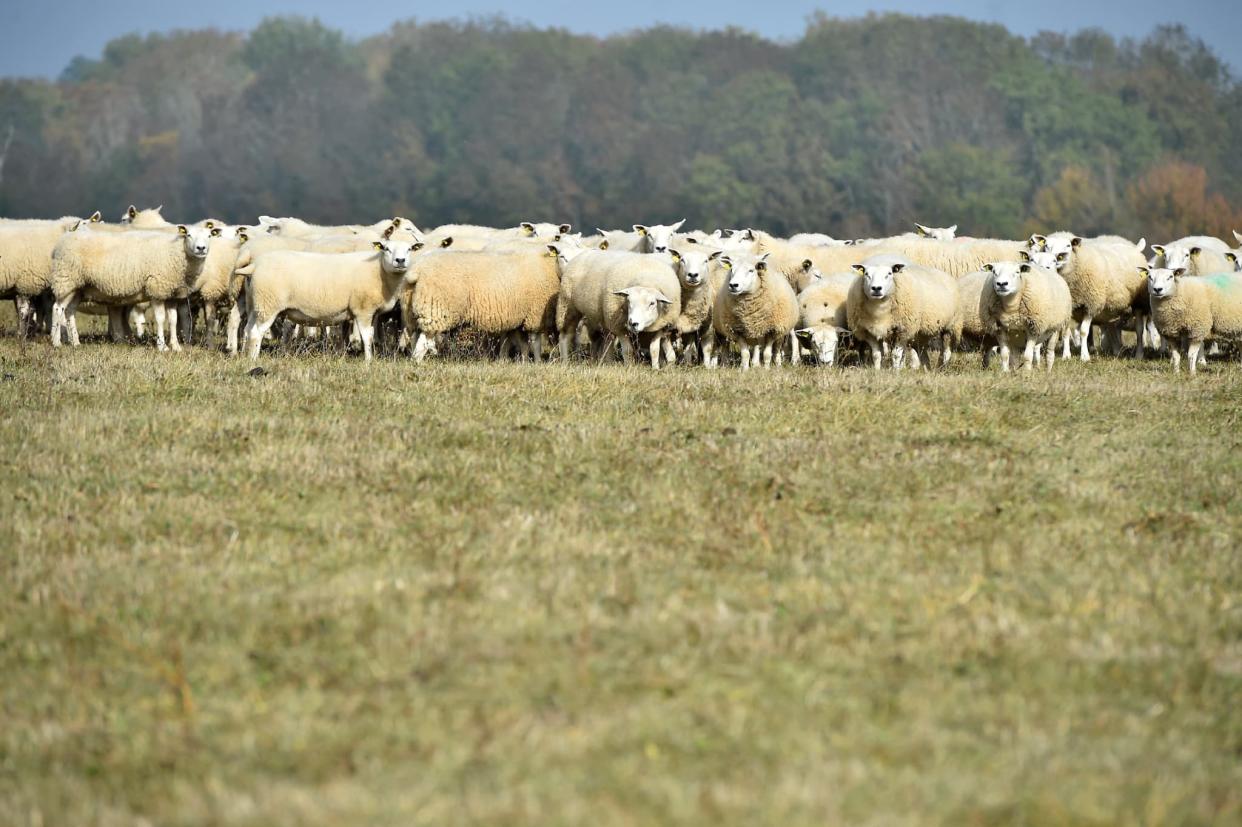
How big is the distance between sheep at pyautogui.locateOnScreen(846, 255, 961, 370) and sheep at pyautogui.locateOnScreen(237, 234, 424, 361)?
197 inches

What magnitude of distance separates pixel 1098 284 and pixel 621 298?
6.54m

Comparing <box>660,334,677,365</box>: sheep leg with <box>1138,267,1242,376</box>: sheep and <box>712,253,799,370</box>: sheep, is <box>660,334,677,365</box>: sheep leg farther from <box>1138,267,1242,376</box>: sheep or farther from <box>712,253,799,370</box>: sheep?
<box>1138,267,1242,376</box>: sheep

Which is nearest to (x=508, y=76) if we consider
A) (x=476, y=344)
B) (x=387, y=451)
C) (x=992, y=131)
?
(x=992, y=131)

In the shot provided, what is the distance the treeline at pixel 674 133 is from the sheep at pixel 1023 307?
50901mm

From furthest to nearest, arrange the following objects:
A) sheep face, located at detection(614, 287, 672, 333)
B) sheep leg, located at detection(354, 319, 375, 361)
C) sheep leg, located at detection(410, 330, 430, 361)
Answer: sheep leg, located at detection(410, 330, 430, 361), sheep leg, located at detection(354, 319, 375, 361), sheep face, located at detection(614, 287, 672, 333)

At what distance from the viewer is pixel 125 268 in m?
17.0

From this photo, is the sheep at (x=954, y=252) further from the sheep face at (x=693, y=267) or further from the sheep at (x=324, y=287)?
the sheep at (x=324, y=287)

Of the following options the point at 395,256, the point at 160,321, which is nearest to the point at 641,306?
the point at 395,256

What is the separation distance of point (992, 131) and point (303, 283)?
7219 cm

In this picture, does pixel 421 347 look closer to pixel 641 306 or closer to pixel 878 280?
pixel 641 306

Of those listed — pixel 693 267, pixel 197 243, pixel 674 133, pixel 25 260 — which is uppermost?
pixel 674 133

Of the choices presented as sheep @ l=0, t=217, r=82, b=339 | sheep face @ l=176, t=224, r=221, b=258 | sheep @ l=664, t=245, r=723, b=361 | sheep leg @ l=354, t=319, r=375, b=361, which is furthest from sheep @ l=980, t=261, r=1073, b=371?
sheep @ l=0, t=217, r=82, b=339

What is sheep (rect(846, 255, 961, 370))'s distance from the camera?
16016mm

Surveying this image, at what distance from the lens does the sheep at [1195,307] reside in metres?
16.2
